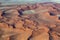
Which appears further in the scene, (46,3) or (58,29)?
(46,3)

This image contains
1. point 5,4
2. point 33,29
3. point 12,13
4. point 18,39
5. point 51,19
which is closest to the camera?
point 18,39

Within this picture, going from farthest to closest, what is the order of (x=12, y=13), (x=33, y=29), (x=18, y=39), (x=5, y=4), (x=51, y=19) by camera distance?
(x=5, y=4) → (x=12, y=13) → (x=51, y=19) → (x=33, y=29) → (x=18, y=39)

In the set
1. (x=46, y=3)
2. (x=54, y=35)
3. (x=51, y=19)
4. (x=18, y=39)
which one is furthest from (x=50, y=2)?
(x=18, y=39)

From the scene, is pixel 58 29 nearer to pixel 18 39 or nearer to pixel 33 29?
pixel 33 29

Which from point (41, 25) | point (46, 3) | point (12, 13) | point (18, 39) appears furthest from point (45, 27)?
point (46, 3)

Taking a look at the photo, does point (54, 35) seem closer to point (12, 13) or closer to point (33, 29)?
point (33, 29)

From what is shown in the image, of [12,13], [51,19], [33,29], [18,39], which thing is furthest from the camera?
[12,13]
